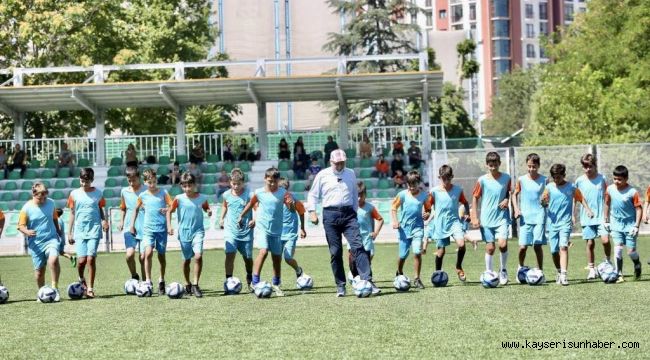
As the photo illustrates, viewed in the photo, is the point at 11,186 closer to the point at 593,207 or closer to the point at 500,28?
the point at 593,207

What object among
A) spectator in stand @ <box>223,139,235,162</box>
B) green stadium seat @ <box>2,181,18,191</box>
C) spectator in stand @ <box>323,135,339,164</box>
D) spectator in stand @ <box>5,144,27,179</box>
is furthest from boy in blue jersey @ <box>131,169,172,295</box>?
spectator in stand @ <box>5,144,27,179</box>

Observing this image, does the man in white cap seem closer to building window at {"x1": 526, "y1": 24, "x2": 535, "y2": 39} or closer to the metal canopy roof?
the metal canopy roof

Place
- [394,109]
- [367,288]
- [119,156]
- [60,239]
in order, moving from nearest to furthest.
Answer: [367,288] < [60,239] < [119,156] < [394,109]

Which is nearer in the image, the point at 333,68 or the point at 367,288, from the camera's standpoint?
the point at 367,288

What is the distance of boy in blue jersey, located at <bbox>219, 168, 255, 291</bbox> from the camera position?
18484 mm

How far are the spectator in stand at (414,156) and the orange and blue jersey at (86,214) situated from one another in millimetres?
22342

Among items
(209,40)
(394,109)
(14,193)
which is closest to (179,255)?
(14,193)

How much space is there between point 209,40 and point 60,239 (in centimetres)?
4280

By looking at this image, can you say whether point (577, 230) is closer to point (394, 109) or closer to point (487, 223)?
point (487, 223)

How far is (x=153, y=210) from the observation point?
18.6 metres

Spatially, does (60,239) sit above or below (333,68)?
below

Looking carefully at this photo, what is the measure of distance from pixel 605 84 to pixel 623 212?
37.5m

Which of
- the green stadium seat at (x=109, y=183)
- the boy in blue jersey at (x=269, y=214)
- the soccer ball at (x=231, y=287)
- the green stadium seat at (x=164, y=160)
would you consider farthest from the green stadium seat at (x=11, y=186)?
the boy in blue jersey at (x=269, y=214)

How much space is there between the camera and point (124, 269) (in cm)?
2652
